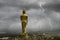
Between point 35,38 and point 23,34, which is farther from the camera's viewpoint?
point 23,34

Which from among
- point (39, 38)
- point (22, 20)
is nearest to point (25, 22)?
point (22, 20)

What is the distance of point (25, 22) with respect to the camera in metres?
27.0

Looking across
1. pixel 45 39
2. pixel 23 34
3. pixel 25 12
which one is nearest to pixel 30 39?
pixel 45 39

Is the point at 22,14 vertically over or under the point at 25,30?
over

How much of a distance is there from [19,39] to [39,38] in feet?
8.11

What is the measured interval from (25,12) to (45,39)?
541cm

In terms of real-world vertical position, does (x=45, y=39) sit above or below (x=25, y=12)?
below

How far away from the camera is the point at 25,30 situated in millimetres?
27219

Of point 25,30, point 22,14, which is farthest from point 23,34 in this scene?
point 22,14

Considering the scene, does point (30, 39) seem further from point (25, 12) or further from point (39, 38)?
point (25, 12)

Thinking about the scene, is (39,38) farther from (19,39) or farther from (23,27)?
(23,27)

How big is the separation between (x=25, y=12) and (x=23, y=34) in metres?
3.13

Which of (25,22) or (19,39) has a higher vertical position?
(25,22)

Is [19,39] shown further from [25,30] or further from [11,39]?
[25,30]
